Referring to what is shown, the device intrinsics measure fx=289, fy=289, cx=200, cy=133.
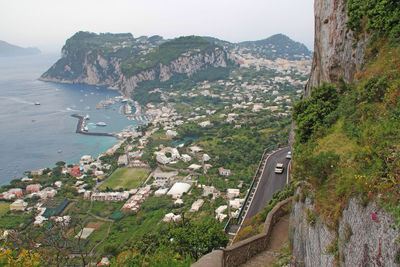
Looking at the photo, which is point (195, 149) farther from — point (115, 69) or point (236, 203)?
point (115, 69)

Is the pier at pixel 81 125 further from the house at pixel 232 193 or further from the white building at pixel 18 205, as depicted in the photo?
the house at pixel 232 193

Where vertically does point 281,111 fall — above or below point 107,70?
below

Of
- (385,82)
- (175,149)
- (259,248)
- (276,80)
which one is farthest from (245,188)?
(276,80)

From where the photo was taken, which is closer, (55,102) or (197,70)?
(55,102)

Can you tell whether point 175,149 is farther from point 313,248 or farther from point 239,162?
point 313,248

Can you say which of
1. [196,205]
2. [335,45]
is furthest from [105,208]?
[335,45]

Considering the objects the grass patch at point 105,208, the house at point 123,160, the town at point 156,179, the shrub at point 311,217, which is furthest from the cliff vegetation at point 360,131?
the house at point 123,160

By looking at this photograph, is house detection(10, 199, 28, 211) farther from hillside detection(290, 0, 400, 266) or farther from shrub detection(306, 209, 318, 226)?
shrub detection(306, 209, 318, 226)
